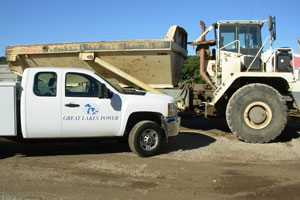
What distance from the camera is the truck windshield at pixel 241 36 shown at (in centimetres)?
832

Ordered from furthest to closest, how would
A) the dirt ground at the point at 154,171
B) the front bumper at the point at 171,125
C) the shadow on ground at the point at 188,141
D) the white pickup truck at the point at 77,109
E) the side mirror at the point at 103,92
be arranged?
the shadow on ground at the point at 188,141, the front bumper at the point at 171,125, the side mirror at the point at 103,92, the white pickup truck at the point at 77,109, the dirt ground at the point at 154,171

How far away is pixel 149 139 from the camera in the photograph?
6215mm

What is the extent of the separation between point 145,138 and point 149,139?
0.30ft

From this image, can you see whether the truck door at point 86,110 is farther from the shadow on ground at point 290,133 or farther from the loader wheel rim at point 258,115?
the shadow on ground at point 290,133

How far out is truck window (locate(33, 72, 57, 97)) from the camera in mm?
5719

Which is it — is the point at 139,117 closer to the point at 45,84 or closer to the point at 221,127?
the point at 45,84

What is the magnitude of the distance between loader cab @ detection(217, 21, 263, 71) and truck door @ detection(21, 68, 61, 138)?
487 centimetres

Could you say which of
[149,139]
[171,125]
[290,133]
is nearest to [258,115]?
[290,133]

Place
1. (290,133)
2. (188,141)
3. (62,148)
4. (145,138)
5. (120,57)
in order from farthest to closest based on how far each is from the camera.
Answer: (290,133)
(120,57)
(188,141)
(62,148)
(145,138)

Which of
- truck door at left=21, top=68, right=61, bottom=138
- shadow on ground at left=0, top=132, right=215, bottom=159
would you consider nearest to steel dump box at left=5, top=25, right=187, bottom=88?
shadow on ground at left=0, top=132, right=215, bottom=159

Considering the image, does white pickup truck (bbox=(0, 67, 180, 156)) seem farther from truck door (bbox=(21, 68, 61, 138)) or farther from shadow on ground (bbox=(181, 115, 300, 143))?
shadow on ground (bbox=(181, 115, 300, 143))

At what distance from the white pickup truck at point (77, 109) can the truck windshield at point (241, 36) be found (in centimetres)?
322

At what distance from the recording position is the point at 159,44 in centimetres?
800

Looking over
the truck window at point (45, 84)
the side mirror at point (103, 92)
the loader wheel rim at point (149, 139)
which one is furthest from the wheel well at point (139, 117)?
the truck window at point (45, 84)
